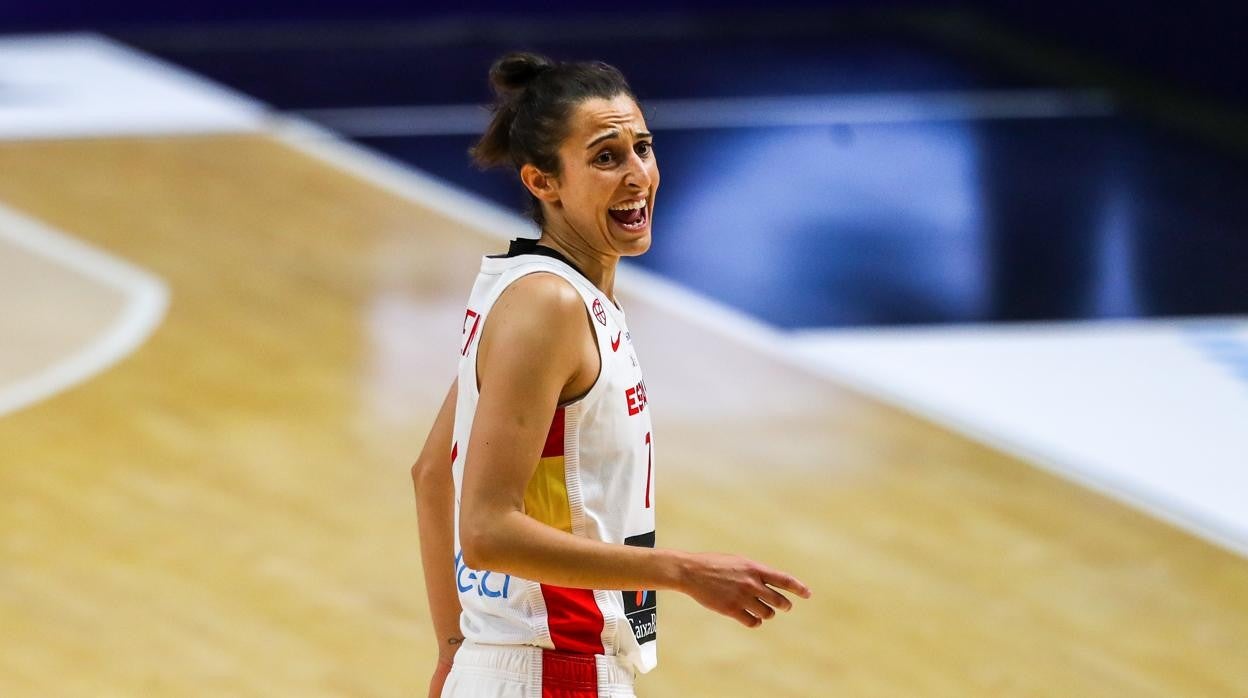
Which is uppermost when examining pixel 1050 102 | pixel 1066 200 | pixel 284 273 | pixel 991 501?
pixel 1050 102

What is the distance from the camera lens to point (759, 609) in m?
2.06

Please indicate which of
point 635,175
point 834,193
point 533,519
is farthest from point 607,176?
point 834,193

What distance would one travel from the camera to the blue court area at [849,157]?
7.43 m

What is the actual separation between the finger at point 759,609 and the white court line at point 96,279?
4106 millimetres

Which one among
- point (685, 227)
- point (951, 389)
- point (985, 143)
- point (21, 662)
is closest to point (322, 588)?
point (21, 662)

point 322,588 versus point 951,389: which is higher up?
point 951,389

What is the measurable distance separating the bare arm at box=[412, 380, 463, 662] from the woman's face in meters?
0.31

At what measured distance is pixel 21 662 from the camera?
13.6ft

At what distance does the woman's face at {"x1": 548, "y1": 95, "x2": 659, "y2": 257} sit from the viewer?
2.25 m

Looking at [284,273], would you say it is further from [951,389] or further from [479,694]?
[479,694]

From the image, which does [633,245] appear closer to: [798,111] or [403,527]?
[403,527]

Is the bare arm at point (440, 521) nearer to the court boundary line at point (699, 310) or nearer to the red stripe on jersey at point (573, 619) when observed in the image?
the red stripe on jersey at point (573, 619)

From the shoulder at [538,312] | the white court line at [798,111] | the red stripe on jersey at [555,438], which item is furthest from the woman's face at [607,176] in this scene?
the white court line at [798,111]

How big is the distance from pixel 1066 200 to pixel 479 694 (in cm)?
700
